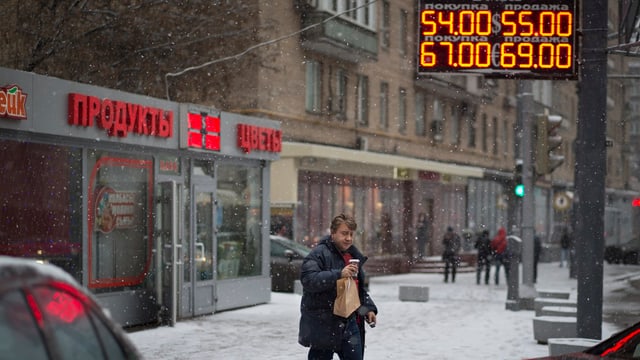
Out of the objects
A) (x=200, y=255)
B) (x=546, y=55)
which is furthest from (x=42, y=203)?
(x=546, y=55)

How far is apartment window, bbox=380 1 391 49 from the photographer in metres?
37.6

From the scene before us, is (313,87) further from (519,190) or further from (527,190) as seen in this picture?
(527,190)

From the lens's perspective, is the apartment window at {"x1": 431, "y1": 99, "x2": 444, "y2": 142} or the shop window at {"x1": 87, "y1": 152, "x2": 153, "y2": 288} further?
the apartment window at {"x1": 431, "y1": 99, "x2": 444, "y2": 142}

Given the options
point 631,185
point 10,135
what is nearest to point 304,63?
point 10,135

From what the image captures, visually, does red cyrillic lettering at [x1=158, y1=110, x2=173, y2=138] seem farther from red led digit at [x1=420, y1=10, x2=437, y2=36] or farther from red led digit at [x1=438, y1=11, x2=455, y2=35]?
red led digit at [x1=438, y1=11, x2=455, y2=35]

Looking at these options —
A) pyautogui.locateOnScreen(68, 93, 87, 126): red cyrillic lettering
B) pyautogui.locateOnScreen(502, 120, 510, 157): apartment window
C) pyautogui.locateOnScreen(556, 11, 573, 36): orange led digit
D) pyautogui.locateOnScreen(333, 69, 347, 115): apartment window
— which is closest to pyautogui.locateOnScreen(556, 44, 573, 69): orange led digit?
pyautogui.locateOnScreen(556, 11, 573, 36): orange led digit

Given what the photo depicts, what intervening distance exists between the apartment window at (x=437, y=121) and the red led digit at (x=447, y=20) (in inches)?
1212

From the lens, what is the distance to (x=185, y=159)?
17.5m

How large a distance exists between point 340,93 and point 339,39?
10.2 feet

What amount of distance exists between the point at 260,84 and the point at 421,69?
1773 centimetres

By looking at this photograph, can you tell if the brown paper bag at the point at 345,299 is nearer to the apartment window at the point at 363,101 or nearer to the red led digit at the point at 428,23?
the red led digit at the point at 428,23

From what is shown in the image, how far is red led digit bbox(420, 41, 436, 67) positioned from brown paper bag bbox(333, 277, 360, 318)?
421 centimetres

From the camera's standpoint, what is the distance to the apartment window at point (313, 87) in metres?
32.1

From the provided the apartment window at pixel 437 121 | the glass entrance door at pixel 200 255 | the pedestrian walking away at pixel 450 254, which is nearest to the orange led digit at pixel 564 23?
the glass entrance door at pixel 200 255
